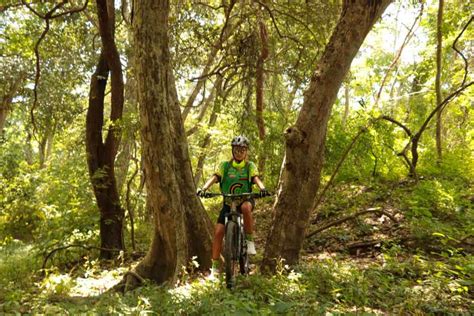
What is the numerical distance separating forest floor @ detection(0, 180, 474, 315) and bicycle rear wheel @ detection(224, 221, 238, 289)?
6.3 inches

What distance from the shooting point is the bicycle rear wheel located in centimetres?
496

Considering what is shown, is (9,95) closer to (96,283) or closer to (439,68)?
(96,283)

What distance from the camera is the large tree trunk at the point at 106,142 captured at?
26.3 ft

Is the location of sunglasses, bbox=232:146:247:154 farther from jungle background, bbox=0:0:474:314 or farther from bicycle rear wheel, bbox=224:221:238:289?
jungle background, bbox=0:0:474:314

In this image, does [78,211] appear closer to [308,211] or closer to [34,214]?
[34,214]

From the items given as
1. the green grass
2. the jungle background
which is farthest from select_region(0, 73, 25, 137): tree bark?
the green grass

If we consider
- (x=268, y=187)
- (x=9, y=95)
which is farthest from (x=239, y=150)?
(x=9, y=95)

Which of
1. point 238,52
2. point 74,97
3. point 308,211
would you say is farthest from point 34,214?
point 308,211

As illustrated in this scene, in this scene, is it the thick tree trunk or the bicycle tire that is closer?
the bicycle tire

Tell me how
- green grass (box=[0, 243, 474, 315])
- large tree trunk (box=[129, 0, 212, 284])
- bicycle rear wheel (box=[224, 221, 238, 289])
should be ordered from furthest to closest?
large tree trunk (box=[129, 0, 212, 284])
bicycle rear wheel (box=[224, 221, 238, 289])
green grass (box=[0, 243, 474, 315])

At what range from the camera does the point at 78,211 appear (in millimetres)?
9758

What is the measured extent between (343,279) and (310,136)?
1.95 meters

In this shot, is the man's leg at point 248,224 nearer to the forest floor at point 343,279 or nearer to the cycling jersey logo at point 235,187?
the cycling jersey logo at point 235,187

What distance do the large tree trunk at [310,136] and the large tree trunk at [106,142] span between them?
13.1 ft
